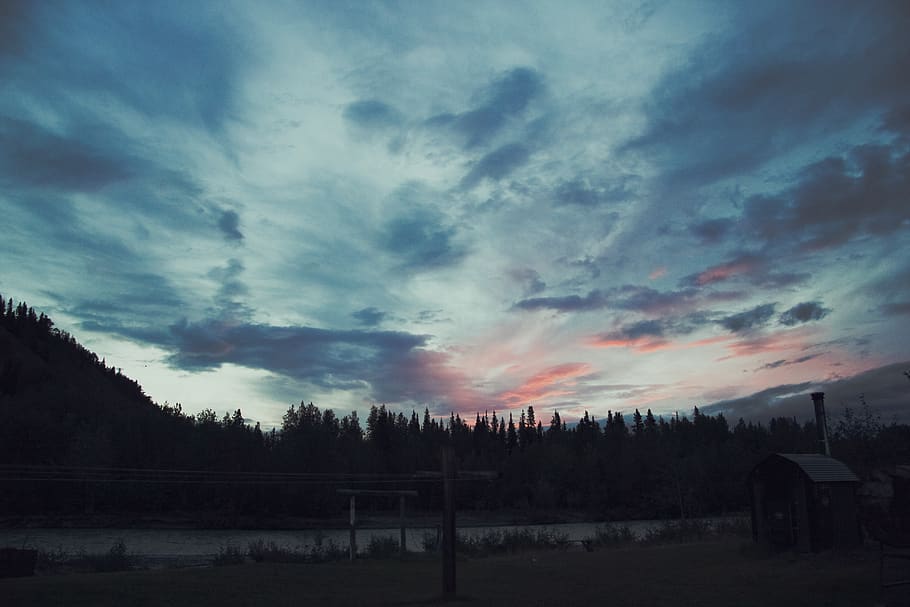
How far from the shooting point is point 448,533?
720 inches

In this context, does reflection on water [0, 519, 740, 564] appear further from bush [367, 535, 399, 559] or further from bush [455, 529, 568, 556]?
bush [367, 535, 399, 559]

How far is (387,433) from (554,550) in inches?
4855

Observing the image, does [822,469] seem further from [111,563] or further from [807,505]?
[111,563]

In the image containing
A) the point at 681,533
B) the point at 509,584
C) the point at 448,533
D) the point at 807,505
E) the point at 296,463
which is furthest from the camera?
the point at 296,463

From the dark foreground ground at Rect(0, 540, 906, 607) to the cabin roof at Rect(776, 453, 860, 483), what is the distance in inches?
122

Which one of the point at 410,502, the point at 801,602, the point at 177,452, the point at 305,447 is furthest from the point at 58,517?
the point at 801,602

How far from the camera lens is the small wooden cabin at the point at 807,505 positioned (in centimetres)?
2691

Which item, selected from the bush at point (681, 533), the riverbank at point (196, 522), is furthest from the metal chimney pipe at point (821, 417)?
the riverbank at point (196, 522)

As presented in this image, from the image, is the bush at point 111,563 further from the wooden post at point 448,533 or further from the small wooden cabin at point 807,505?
the small wooden cabin at point 807,505

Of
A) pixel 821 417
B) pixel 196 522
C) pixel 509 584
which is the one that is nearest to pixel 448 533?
pixel 509 584

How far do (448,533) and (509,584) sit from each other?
18.2ft

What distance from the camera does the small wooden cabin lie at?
26906mm

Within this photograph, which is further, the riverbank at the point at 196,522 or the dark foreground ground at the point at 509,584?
the riverbank at the point at 196,522

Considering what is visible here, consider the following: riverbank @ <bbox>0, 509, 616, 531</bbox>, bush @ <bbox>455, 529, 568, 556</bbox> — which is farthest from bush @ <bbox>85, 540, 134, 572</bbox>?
riverbank @ <bbox>0, 509, 616, 531</bbox>
